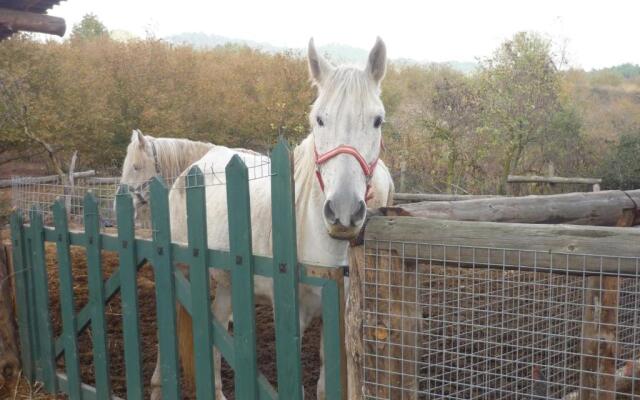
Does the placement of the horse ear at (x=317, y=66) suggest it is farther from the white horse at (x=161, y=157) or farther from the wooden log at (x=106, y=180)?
the wooden log at (x=106, y=180)

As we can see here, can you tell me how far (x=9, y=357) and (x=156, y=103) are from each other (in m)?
25.4

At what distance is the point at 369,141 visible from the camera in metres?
2.56

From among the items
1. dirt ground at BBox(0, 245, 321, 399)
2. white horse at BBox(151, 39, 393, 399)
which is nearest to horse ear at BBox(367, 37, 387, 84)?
white horse at BBox(151, 39, 393, 399)

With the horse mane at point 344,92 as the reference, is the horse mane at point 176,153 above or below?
below

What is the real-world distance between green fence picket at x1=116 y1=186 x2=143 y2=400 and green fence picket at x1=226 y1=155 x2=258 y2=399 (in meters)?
0.92

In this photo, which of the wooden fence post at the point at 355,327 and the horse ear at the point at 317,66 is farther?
the horse ear at the point at 317,66

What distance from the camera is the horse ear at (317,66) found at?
2816 millimetres

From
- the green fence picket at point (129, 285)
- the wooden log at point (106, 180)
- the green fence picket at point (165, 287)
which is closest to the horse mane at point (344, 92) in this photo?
the green fence picket at point (165, 287)

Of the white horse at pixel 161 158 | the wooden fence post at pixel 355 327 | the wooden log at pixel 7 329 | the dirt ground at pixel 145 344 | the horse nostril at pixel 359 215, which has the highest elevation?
the white horse at pixel 161 158

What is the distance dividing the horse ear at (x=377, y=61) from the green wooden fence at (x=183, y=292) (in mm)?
887

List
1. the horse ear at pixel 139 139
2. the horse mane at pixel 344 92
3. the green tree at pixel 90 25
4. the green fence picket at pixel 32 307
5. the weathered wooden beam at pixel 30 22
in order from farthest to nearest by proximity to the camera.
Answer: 1. the green tree at pixel 90 25
2. the horse ear at pixel 139 139
3. the weathered wooden beam at pixel 30 22
4. the green fence picket at pixel 32 307
5. the horse mane at pixel 344 92

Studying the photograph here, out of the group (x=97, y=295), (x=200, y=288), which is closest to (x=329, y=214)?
(x=200, y=288)

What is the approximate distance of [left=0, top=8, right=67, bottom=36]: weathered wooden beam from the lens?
13.4ft

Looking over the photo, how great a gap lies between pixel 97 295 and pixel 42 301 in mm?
789
